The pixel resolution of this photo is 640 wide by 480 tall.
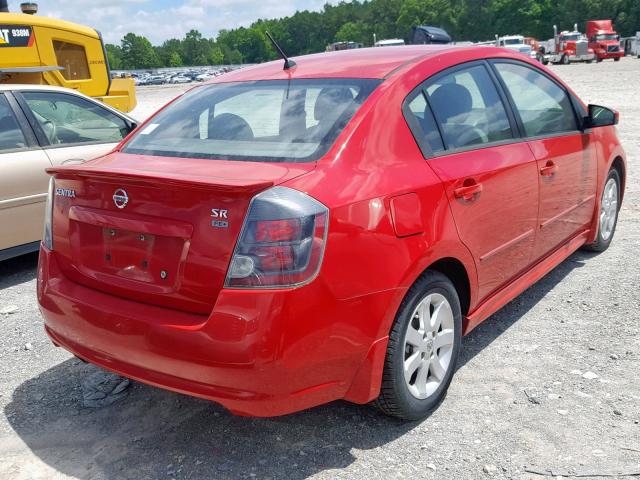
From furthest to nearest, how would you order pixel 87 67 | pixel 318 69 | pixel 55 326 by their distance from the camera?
pixel 87 67, pixel 318 69, pixel 55 326

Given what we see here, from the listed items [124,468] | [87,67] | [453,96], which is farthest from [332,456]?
[87,67]

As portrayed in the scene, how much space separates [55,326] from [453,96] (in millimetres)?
2308

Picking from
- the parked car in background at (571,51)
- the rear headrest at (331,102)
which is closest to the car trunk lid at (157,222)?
the rear headrest at (331,102)

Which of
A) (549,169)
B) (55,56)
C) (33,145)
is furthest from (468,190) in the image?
(55,56)

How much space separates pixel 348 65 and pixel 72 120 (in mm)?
3678

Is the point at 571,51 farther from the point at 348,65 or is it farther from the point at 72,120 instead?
the point at 348,65

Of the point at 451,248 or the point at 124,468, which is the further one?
the point at 451,248

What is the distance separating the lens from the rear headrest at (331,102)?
2990mm

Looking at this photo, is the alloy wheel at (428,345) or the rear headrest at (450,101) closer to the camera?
the alloy wheel at (428,345)

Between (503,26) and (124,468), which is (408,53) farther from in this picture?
(503,26)

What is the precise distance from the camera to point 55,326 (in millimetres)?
3062

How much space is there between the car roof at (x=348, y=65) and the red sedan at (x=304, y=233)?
17 mm

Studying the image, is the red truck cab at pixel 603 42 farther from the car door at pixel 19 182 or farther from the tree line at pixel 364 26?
the car door at pixel 19 182

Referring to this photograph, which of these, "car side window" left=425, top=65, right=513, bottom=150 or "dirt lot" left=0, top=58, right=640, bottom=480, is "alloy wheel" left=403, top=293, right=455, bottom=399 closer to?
"dirt lot" left=0, top=58, right=640, bottom=480
